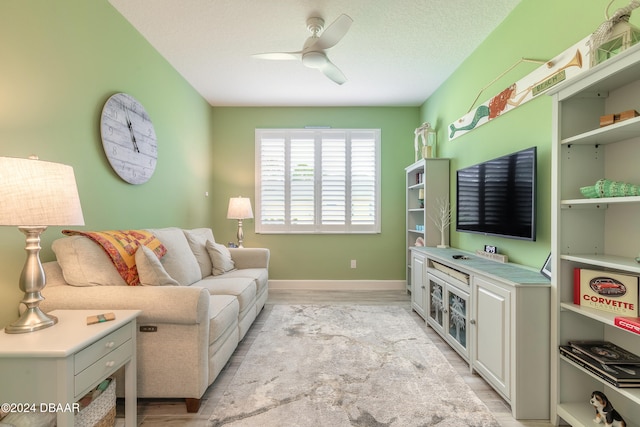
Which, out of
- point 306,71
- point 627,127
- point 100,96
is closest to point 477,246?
point 627,127

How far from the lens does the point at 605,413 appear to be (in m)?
1.41

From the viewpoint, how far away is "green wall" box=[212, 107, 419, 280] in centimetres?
445

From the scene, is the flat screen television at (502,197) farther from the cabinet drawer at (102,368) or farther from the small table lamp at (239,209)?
the small table lamp at (239,209)

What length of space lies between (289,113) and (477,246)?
10.5 feet

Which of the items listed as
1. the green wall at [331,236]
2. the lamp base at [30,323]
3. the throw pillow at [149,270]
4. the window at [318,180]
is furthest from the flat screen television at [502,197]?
the lamp base at [30,323]

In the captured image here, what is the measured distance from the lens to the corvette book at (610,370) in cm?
125

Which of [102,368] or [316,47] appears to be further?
[316,47]

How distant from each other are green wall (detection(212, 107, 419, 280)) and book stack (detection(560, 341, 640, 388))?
2927 millimetres

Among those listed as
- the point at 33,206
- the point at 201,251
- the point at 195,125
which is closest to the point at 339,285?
the point at 201,251

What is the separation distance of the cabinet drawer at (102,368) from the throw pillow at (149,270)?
0.47 meters

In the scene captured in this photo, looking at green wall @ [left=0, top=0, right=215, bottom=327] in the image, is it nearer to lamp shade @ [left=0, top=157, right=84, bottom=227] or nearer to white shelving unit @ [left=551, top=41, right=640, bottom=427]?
lamp shade @ [left=0, top=157, right=84, bottom=227]

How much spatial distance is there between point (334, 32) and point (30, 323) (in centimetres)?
252

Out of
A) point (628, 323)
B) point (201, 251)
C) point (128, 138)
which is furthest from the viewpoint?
point (201, 251)

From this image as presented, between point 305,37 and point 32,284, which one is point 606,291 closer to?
point 32,284
